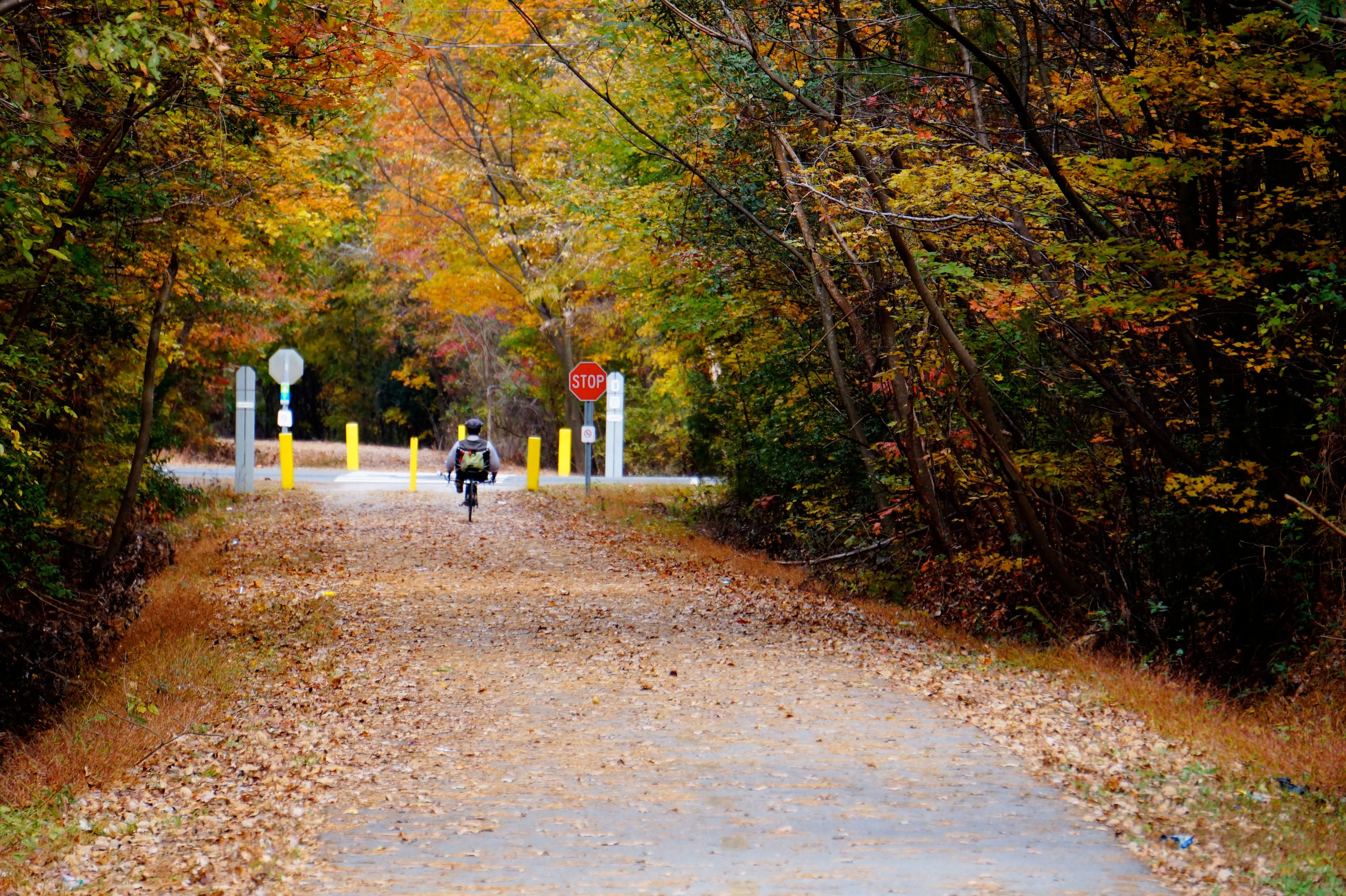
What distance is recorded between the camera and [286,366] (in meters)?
29.8

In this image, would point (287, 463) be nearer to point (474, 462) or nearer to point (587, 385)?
point (587, 385)

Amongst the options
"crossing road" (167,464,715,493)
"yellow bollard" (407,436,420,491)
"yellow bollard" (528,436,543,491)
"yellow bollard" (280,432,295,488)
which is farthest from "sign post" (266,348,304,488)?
"yellow bollard" (528,436,543,491)

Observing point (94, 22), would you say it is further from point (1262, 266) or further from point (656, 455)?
point (656, 455)

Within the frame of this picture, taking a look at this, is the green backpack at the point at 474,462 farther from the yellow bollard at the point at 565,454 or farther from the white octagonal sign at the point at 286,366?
the yellow bollard at the point at 565,454

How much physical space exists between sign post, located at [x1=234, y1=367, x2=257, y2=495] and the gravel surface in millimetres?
13468

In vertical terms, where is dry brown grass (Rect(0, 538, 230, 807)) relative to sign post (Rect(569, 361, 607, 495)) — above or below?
below

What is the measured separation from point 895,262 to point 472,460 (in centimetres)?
1017

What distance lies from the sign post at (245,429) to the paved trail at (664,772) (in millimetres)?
13588

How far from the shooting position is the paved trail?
5.93 meters

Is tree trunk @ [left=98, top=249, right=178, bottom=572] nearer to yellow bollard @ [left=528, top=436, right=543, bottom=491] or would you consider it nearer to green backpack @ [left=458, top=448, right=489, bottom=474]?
green backpack @ [left=458, top=448, right=489, bottom=474]

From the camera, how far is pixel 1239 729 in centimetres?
898

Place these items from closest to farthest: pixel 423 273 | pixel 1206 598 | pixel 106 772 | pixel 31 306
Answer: pixel 106 772, pixel 31 306, pixel 1206 598, pixel 423 273

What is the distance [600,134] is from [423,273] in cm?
1956

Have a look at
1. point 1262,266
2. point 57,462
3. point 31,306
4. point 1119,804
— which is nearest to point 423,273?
point 57,462
